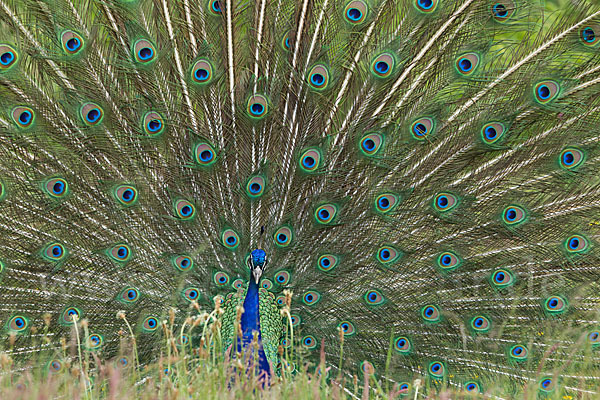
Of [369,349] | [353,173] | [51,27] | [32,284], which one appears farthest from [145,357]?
[51,27]

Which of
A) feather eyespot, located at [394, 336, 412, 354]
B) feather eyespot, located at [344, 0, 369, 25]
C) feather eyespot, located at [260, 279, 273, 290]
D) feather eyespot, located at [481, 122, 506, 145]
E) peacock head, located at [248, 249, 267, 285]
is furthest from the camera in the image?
feather eyespot, located at [260, 279, 273, 290]

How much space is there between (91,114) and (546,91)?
2.78 m

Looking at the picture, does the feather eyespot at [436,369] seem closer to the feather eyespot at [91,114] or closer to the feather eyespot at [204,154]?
the feather eyespot at [204,154]

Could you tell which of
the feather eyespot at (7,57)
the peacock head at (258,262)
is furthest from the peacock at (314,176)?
the peacock head at (258,262)

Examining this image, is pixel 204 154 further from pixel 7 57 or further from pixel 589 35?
pixel 589 35

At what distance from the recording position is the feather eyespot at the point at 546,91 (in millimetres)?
4316

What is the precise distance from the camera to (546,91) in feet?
14.2

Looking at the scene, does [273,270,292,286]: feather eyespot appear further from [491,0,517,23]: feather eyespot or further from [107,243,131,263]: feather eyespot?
[491,0,517,23]: feather eyespot

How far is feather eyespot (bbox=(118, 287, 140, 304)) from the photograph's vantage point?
14.9ft

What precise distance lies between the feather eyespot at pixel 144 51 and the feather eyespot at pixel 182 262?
1277 millimetres

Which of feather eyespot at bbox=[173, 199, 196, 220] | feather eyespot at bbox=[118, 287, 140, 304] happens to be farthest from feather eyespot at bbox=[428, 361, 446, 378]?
feather eyespot at bbox=[118, 287, 140, 304]

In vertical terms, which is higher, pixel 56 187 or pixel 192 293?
pixel 56 187

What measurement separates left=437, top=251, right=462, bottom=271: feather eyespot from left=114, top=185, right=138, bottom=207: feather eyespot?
2007 millimetres

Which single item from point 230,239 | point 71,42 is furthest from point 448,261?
point 71,42
